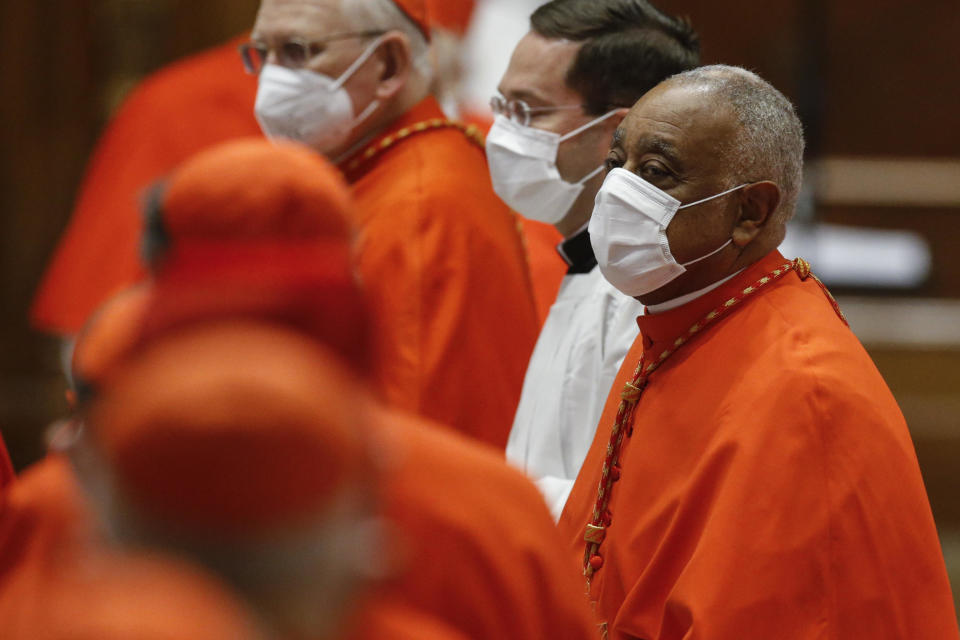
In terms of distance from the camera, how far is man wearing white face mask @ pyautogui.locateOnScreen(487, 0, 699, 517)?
3.21 m

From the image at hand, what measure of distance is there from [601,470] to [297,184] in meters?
1.49

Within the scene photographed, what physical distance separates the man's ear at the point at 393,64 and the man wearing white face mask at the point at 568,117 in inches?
18.7

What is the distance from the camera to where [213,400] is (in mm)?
934

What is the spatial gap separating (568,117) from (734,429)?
111 centimetres

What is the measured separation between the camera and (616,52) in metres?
3.23

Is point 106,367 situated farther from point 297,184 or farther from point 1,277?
point 1,277

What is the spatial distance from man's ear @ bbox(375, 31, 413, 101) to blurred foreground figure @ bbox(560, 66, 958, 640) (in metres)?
1.14

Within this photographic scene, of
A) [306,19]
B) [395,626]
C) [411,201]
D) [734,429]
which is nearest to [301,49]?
[306,19]

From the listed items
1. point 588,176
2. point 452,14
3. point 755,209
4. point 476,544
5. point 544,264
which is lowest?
point 544,264

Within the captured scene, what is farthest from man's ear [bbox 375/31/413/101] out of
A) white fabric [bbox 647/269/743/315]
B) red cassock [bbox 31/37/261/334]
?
red cassock [bbox 31/37/261/334]

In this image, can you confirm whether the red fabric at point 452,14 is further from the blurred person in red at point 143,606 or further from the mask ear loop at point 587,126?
the blurred person in red at point 143,606

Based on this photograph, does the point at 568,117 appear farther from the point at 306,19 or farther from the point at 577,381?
the point at 306,19

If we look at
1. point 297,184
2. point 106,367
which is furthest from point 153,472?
point 297,184

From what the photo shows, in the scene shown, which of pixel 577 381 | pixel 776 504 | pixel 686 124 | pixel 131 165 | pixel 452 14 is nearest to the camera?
pixel 776 504
